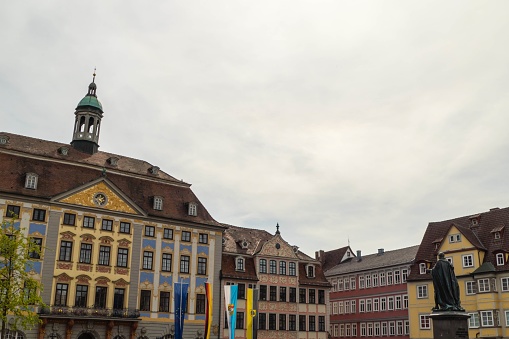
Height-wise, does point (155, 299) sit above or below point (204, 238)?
below

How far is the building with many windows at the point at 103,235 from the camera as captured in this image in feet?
162

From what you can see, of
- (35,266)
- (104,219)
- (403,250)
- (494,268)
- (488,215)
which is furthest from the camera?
(403,250)

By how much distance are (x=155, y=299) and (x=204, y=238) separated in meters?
8.09

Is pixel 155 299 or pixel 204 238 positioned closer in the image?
pixel 155 299

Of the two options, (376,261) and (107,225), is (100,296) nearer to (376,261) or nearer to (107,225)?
(107,225)

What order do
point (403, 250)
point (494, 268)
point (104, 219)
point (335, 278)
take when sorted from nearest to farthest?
point (104, 219) < point (494, 268) < point (403, 250) < point (335, 278)

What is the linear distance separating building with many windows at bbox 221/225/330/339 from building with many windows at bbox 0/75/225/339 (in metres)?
3.13

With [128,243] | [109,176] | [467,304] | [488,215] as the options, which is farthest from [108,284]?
[488,215]

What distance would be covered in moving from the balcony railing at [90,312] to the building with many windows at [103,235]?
0.29 ft

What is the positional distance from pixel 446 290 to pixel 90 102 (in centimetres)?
4514

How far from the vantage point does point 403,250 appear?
78.9 m

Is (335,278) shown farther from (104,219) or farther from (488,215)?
(104,219)

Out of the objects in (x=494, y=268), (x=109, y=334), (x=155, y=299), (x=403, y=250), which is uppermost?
(x=403, y=250)

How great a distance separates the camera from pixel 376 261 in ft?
263
